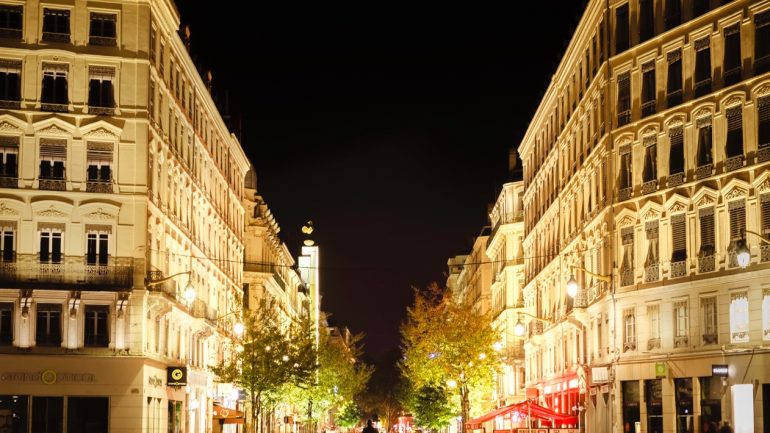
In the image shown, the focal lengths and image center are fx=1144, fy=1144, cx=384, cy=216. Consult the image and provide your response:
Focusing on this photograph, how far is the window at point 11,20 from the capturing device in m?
56.1

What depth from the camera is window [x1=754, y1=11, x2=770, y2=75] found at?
1831 inches

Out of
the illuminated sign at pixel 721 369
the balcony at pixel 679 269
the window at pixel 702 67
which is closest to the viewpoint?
the illuminated sign at pixel 721 369

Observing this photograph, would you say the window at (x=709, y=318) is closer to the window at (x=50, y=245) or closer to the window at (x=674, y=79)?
the window at (x=674, y=79)

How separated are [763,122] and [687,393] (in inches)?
503

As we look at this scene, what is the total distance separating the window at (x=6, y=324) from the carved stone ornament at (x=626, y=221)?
30130 mm

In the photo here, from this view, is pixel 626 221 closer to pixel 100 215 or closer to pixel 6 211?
pixel 100 215

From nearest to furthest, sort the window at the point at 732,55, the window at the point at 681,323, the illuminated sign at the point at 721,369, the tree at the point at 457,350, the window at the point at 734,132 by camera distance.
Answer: the illuminated sign at the point at 721,369 → the window at the point at 734,132 → the window at the point at 732,55 → the window at the point at 681,323 → the tree at the point at 457,350

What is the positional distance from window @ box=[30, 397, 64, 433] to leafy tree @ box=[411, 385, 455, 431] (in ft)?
157

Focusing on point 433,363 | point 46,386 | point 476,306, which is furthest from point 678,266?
point 476,306

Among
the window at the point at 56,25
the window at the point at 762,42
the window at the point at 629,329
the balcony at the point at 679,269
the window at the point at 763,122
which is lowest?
the window at the point at 629,329

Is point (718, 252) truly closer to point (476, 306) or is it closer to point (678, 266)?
point (678, 266)

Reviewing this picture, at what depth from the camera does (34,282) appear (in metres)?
55.1

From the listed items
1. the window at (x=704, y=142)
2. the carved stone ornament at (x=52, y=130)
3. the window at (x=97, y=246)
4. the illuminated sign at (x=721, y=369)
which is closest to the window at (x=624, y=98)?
the window at (x=704, y=142)

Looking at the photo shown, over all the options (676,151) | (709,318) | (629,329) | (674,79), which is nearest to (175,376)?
(629,329)
